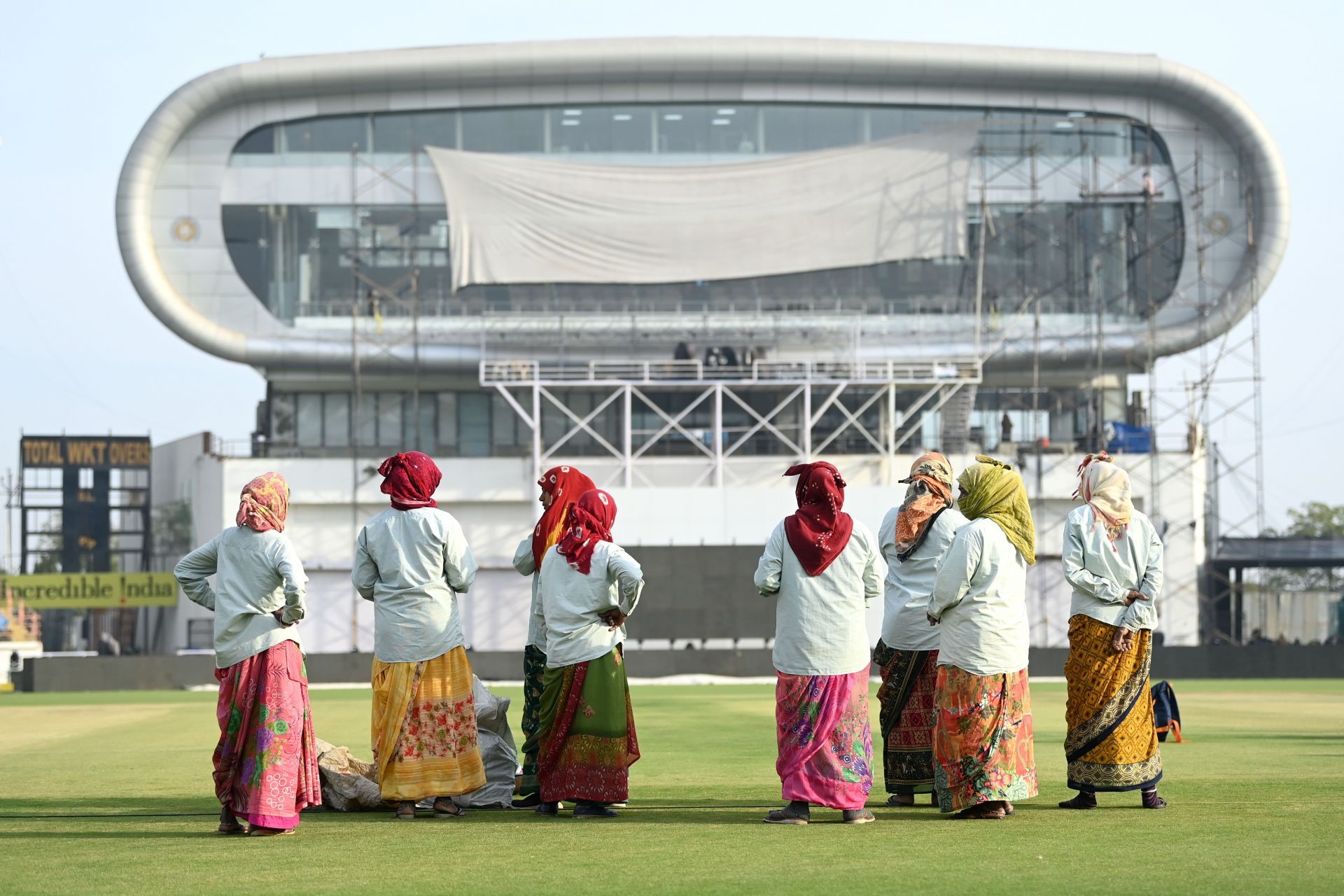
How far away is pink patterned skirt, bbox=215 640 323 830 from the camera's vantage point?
8.42m

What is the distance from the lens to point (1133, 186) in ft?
160

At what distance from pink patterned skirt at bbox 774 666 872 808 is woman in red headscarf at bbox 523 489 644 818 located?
91 cm

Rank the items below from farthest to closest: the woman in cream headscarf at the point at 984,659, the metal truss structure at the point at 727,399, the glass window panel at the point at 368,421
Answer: the glass window panel at the point at 368,421
the metal truss structure at the point at 727,399
the woman in cream headscarf at the point at 984,659

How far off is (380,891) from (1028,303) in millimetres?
43099

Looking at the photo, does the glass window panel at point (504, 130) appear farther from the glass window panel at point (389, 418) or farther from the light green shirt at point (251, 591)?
the light green shirt at point (251, 591)

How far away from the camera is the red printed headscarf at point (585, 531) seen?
9625mm

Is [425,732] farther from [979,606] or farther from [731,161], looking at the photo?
[731,161]

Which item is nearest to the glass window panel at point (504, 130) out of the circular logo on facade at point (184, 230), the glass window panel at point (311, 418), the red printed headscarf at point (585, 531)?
the circular logo on facade at point (184, 230)

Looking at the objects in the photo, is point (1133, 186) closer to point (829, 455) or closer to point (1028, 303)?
point (1028, 303)

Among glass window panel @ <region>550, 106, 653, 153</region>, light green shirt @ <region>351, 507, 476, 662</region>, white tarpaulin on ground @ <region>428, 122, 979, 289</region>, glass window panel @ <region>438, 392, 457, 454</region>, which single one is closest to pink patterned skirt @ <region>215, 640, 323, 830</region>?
light green shirt @ <region>351, 507, 476, 662</region>

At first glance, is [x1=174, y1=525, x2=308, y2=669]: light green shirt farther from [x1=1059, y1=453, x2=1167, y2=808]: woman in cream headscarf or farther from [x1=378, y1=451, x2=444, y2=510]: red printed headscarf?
[x1=1059, y1=453, x2=1167, y2=808]: woman in cream headscarf

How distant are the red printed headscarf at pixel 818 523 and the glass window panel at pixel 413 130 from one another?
4094cm

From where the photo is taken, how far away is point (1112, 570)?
9.63 metres

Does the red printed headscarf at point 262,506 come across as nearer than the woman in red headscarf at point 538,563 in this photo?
Yes
